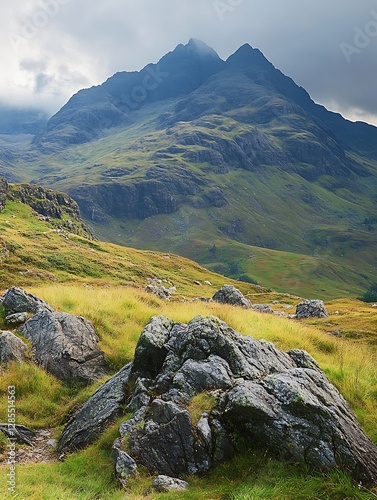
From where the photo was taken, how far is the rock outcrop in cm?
907

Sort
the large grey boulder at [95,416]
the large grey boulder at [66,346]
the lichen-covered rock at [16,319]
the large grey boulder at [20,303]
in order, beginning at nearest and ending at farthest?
the large grey boulder at [95,416] → the large grey boulder at [66,346] → the lichen-covered rock at [16,319] → the large grey boulder at [20,303]

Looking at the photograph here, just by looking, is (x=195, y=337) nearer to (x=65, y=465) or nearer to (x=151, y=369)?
(x=151, y=369)

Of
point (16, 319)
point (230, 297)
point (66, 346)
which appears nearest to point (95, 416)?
point (66, 346)

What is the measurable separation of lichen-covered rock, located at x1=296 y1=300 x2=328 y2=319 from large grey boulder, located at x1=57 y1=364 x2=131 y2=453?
43841 mm

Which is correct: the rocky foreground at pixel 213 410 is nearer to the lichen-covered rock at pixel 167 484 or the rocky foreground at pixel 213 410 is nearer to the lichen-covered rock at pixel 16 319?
the lichen-covered rock at pixel 167 484

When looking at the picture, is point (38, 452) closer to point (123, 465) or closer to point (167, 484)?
point (123, 465)

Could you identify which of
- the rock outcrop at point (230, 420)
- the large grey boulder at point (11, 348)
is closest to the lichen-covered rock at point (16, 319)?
the large grey boulder at point (11, 348)

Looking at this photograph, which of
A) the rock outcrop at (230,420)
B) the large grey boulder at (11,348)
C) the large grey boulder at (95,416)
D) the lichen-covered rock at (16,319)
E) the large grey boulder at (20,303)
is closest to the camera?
the rock outcrop at (230,420)

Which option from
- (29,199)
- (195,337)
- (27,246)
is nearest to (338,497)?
(195,337)

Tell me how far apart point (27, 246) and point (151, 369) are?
198ft

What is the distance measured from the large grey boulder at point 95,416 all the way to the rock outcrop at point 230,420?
106 mm

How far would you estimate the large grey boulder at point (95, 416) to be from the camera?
37.3 feet

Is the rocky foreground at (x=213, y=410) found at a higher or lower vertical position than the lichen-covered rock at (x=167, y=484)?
higher

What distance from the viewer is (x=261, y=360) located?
1251 cm
